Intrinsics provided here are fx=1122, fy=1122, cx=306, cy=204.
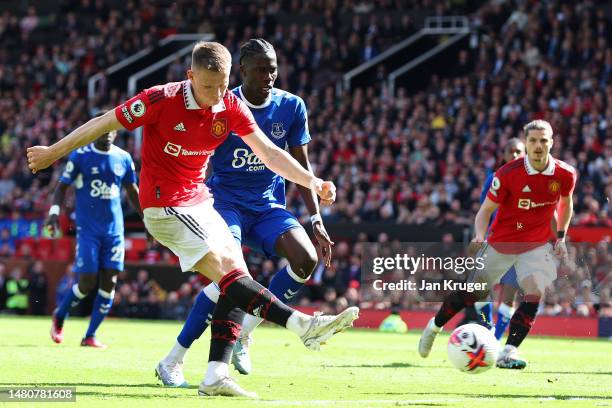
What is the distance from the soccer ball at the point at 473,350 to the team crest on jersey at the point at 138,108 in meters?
3.24

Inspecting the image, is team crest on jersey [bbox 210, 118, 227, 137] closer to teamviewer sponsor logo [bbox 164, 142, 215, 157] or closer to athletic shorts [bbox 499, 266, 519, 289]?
teamviewer sponsor logo [bbox 164, 142, 215, 157]

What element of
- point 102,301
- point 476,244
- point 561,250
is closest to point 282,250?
point 476,244

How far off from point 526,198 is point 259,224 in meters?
3.43

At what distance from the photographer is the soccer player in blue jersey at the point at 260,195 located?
8609 mm

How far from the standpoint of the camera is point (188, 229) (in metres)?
7.48

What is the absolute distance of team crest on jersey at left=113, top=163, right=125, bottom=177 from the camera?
1359cm

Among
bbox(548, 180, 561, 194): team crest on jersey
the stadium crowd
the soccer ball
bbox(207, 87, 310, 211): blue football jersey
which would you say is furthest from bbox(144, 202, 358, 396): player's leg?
the stadium crowd

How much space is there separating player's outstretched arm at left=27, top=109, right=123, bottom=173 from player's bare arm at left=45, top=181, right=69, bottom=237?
6.07 metres

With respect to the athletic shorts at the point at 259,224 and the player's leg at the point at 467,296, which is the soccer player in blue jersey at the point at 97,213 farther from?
the athletic shorts at the point at 259,224

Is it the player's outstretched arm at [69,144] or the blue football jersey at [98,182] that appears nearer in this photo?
the player's outstretched arm at [69,144]

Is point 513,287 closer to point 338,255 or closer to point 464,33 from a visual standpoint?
point 338,255

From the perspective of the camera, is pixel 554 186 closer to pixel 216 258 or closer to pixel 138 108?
pixel 216 258

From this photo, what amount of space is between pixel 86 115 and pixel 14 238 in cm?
647

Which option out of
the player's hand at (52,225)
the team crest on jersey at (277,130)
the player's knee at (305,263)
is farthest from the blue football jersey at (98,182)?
the player's knee at (305,263)
